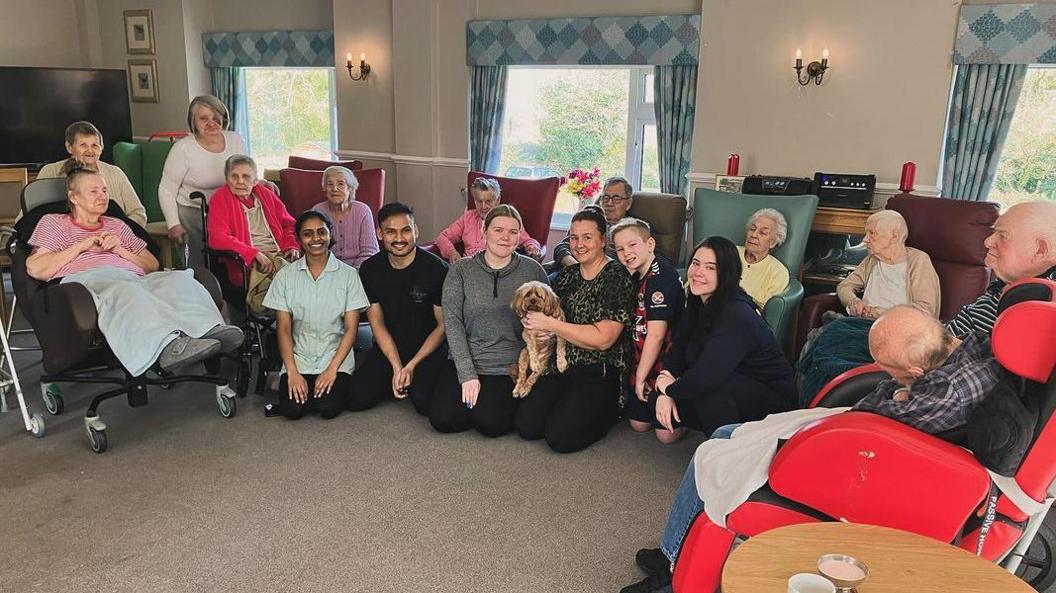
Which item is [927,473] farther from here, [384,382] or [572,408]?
[384,382]

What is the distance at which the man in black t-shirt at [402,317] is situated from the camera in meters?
3.55

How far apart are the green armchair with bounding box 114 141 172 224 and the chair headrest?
6.16 m

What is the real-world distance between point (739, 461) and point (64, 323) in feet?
8.82

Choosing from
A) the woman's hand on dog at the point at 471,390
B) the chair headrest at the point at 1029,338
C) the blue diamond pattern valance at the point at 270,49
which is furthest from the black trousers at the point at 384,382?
the blue diamond pattern valance at the point at 270,49

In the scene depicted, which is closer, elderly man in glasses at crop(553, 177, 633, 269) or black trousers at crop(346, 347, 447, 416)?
black trousers at crop(346, 347, 447, 416)

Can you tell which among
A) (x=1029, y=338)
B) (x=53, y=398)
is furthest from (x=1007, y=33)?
(x=53, y=398)

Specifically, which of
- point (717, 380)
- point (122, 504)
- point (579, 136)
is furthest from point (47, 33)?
point (717, 380)

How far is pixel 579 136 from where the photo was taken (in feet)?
20.8

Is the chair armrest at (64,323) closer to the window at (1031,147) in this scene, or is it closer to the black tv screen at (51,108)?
the black tv screen at (51,108)

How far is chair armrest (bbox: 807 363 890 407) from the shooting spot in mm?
2396

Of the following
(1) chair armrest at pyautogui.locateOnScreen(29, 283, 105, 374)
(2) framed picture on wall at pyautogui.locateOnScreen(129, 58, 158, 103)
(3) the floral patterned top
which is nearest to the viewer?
(1) chair armrest at pyautogui.locateOnScreen(29, 283, 105, 374)

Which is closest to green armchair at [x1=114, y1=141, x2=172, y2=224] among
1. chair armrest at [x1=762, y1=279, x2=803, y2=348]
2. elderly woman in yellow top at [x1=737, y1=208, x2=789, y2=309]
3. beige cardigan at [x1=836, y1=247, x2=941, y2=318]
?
elderly woman in yellow top at [x1=737, y1=208, x2=789, y2=309]

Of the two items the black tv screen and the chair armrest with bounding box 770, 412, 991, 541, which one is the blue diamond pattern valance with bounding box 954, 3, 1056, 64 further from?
the black tv screen

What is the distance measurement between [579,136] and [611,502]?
404 centimetres
